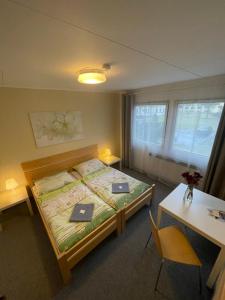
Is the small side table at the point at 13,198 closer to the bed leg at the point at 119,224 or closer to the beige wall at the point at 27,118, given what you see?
the beige wall at the point at 27,118

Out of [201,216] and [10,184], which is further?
[10,184]

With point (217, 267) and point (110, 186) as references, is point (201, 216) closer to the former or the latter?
point (217, 267)

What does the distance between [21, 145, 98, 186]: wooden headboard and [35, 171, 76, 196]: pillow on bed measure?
23 centimetres

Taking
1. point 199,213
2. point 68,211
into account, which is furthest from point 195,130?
point 68,211

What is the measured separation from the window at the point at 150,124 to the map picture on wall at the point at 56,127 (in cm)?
146

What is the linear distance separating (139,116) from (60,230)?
114 inches

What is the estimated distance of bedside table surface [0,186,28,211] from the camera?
2193 millimetres

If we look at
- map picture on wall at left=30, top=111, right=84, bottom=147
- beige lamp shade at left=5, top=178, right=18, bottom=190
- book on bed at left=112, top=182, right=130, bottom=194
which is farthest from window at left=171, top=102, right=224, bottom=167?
beige lamp shade at left=5, top=178, right=18, bottom=190

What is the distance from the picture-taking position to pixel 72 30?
783 mm

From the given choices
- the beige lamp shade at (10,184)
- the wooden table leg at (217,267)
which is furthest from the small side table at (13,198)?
the wooden table leg at (217,267)

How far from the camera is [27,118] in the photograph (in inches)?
98.7

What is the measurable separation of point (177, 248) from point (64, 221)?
1.37 m

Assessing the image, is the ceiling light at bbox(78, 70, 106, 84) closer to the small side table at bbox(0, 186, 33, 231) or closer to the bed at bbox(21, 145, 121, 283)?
the bed at bbox(21, 145, 121, 283)

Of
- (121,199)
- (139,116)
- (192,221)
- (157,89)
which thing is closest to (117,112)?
(139,116)
